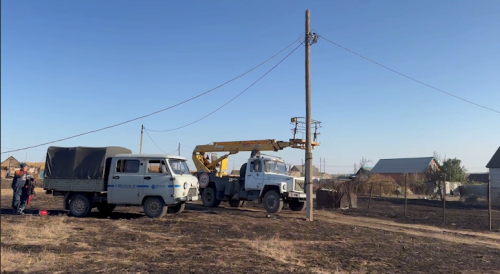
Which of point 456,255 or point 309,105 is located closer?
point 456,255

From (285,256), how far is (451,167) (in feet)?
149

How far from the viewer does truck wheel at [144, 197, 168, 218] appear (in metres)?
13.3

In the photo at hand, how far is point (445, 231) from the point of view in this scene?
12.9 m

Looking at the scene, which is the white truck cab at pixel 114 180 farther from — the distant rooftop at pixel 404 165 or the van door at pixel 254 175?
the distant rooftop at pixel 404 165

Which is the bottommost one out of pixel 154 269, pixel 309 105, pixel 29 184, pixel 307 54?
pixel 154 269

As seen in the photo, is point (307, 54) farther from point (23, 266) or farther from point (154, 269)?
point (23, 266)

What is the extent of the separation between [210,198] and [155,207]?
20.7 ft

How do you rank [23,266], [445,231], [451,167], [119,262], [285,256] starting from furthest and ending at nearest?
[451,167]
[445,231]
[285,256]
[119,262]
[23,266]

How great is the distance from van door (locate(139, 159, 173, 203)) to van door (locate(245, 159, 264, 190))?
509 centimetres

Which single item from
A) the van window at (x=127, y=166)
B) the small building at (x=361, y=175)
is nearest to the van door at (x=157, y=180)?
the van window at (x=127, y=166)

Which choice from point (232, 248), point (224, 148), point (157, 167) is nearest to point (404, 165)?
point (224, 148)

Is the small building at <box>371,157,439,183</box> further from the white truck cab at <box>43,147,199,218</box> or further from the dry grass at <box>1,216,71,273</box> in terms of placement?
the dry grass at <box>1,216,71,273</box>

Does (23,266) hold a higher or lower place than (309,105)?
lower

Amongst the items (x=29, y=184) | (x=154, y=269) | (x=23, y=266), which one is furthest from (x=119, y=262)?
(x=29, y=184)
